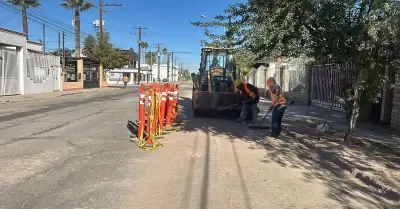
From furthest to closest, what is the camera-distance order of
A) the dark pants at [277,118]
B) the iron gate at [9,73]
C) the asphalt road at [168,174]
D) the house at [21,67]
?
1. the house at [21,67]
2. the iron gate at [9,73]
3. the dark pants at [277,118]
4. the asphalt road at [168,174]

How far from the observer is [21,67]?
2569cm

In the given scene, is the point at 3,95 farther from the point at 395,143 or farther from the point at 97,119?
the point at 395,143

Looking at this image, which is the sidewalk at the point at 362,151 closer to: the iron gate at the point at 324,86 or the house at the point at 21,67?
the iron gate at the point at 324,86

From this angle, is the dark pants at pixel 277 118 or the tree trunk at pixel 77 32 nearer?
the dark pants at pixel 277 118

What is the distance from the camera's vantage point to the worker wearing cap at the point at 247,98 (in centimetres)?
1230

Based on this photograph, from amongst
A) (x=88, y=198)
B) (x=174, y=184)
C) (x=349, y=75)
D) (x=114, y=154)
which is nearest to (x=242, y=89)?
(x=349, y=75)

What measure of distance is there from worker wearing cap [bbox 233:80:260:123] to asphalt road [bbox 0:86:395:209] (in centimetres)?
303

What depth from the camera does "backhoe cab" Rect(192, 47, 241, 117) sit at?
13.2 m

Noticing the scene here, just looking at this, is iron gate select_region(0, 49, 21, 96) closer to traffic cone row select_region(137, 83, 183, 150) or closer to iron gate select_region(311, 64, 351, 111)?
traffic cone row select_region(137, 83, 183, 150)

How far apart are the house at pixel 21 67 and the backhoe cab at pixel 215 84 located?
14.5 meters

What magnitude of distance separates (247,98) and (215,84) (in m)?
2.12

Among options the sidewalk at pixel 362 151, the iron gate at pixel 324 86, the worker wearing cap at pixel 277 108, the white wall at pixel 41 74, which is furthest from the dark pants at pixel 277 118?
the white wall at pixel 41 74

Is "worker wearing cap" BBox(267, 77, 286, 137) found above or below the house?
below

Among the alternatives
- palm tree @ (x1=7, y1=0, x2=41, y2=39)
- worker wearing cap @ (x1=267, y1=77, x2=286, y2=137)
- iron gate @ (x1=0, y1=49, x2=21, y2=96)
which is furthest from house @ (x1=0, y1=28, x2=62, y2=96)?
worker wearing cap @ (x1=267, y1=77, x2=286, y2=137)
